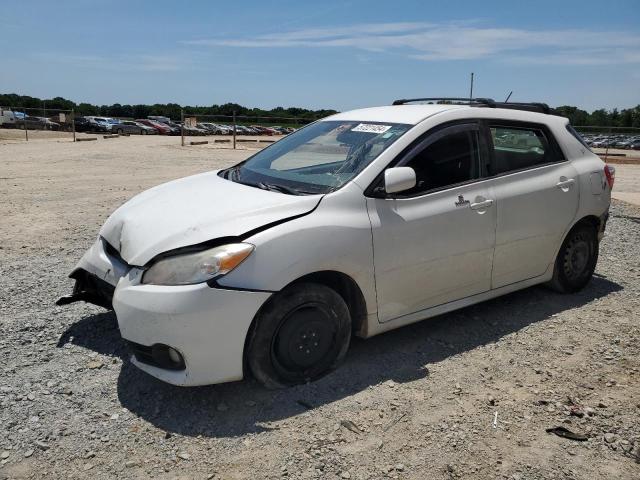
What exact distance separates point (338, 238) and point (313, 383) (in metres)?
0.91

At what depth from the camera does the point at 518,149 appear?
4.70 metres

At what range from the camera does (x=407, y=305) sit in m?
3.89

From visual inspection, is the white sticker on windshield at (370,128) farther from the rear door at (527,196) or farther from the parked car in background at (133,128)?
the parked car in background at (133,128)

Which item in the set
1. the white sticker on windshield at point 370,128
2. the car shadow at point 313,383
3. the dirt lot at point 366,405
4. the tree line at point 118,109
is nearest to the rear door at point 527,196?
the car shadow at point 313,383

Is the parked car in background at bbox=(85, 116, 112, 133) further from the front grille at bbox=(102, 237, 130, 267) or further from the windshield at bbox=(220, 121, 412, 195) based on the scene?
the front grille at bbox=(102, 237, 130, 267)

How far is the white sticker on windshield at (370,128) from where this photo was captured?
4.12 meters

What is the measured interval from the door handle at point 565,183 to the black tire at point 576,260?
41 centimetres

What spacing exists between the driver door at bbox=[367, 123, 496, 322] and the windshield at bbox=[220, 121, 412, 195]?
0.24m

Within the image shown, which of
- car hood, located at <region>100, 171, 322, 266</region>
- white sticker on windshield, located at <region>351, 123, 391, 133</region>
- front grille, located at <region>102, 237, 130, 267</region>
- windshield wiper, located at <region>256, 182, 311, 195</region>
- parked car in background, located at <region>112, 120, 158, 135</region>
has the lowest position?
front grille, located at <region>102, 237, 130, 267</region>

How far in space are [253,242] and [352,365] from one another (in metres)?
1.20

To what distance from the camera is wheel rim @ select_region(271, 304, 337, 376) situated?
3.37 metres

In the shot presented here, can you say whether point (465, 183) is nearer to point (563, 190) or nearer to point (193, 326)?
point (563, 190)

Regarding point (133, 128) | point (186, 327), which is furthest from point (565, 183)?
point (133, 128)

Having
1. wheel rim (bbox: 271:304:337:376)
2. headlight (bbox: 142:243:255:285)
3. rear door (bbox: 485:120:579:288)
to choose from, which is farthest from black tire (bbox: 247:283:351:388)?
rear door (bbox: 485:120:579:288)
